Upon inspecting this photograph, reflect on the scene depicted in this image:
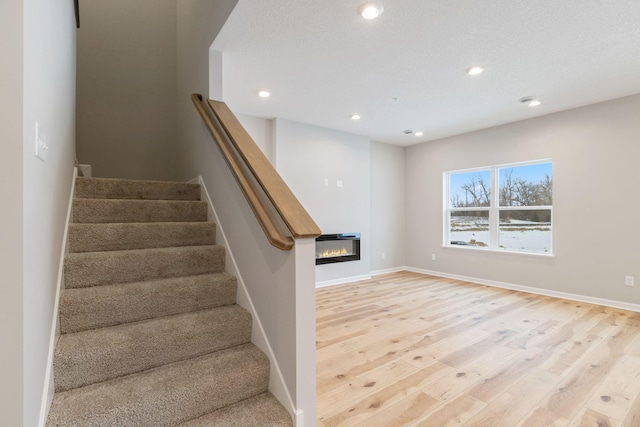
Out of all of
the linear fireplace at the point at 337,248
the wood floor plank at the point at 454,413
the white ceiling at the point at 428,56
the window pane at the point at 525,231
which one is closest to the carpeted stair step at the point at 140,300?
the wood floor plank at the point at 454,413

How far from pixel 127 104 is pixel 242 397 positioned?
3692 millimetres

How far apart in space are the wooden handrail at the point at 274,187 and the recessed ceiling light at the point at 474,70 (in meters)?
2.31

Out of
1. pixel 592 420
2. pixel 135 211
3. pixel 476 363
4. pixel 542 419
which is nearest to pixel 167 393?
pixel 135 211

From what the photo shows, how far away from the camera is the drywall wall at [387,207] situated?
19.2ft

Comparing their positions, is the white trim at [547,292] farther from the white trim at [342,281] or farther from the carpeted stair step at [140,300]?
the carpeted stair step at [140,300]

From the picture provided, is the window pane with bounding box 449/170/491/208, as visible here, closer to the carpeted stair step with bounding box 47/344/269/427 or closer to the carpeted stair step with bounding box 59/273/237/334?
the carpeted stair step with bounding box 59/273/237/334

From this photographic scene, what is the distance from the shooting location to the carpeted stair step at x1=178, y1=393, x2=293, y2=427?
1.41 m

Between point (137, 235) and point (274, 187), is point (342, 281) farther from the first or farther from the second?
point (274, 187)

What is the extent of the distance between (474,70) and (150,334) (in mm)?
3424

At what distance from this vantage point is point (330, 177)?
502 cm

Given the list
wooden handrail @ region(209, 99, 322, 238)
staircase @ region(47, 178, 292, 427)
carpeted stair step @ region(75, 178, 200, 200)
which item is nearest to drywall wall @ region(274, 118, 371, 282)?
carpeted stair step @ region(75, 178, 200, 200)

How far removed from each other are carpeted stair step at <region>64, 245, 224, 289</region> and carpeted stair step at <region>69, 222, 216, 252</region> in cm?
10

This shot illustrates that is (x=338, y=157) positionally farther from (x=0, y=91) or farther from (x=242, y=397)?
(x=0, y=91)

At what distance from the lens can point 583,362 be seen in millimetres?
2396
